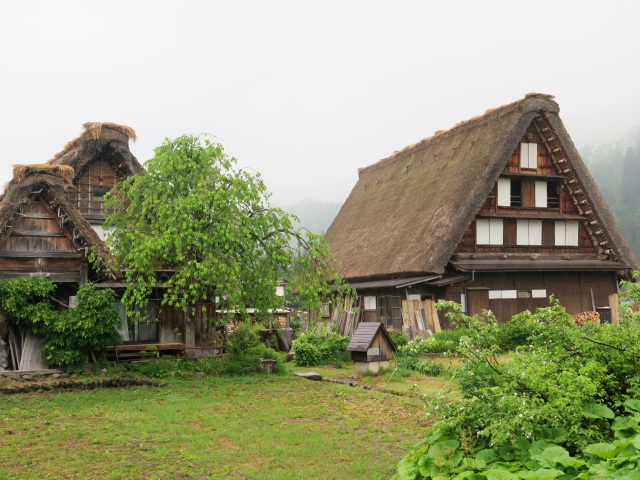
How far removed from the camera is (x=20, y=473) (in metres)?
8.40

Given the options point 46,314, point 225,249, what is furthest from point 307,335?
point 46,314

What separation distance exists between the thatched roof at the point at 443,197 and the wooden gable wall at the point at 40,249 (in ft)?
39.9

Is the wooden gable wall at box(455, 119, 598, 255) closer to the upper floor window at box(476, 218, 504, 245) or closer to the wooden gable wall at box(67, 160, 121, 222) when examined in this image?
the upper floor window at box(476, 218, 504, 245)

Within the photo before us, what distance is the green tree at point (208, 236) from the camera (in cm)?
1631

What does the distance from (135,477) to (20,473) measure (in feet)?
5.09

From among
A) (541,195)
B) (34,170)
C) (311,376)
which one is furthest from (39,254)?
(541,195)

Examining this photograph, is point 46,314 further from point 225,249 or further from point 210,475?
point 210,475

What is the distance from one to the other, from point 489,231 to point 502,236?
0.66m

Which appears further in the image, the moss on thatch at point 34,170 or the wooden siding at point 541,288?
the wooden siding at point 541,288

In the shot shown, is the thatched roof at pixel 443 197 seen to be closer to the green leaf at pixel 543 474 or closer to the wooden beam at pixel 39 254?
the wooden beam at pixel 39 254

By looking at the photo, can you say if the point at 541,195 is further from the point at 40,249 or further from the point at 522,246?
the point at 40,249

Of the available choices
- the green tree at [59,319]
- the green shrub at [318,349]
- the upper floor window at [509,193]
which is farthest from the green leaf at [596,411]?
the upper floor window at [509,193]

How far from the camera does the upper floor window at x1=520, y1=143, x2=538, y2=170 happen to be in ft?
87.3

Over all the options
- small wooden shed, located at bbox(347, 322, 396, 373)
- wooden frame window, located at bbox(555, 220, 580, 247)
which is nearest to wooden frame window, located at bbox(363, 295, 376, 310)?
wooden frame window, located at bbox(555, 220, 580, 247)
